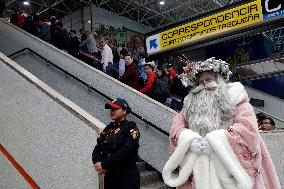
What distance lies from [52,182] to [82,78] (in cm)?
364

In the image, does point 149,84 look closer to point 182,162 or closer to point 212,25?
point 212,25

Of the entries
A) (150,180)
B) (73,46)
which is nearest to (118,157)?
(150,180)

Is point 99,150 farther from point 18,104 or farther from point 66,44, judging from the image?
point 66,44

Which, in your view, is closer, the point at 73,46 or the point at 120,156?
the point at 120,156

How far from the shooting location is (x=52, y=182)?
4.00 meters

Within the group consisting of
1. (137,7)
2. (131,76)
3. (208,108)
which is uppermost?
(137,7)

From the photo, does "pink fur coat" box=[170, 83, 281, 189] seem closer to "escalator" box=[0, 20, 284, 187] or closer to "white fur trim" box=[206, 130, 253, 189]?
"white fur trim" box=[206, 130, 253, 189]

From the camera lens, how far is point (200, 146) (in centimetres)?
250

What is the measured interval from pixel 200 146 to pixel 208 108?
31cm

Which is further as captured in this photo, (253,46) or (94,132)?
(253,46)

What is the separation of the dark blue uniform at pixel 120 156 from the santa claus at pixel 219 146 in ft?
2.17

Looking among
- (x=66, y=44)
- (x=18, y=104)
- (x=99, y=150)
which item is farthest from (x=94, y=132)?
(x=66, y=44)

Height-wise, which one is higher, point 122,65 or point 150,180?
point 122,65

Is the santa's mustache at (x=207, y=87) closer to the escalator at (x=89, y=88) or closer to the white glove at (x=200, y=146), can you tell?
the white glove at (x=200, y=146)
